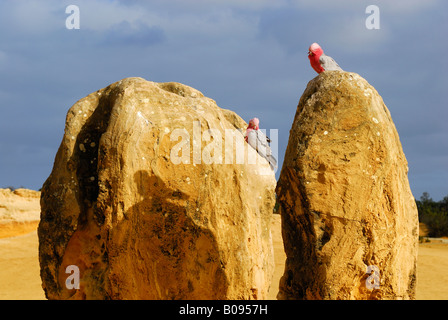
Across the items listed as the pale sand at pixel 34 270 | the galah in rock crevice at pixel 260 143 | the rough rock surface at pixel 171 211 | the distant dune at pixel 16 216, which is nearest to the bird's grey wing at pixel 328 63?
the rough rock surface at pixel 171 211

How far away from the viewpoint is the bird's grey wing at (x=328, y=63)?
17.7 ft

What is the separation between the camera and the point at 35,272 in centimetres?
1416

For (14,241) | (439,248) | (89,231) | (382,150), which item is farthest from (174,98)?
(439,248)

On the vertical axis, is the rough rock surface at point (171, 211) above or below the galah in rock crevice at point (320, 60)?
below

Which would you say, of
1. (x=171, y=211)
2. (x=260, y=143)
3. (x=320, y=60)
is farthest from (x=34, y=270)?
(x=320, y=60)

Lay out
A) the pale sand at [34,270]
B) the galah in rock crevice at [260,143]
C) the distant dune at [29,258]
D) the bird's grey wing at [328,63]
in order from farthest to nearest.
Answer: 1. the distant dune at [29,258]
2. the pale sand at [34,270]
3. the galah in rock crevice at [260,143]
4. the bird's grey wing at [328,63]

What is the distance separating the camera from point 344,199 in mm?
4711

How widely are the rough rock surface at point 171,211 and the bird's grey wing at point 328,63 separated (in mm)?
1141

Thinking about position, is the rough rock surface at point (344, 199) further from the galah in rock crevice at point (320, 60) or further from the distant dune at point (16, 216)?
the distant dune at point (16, 216)

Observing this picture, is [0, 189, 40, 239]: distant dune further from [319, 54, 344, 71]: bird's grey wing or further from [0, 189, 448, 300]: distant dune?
[319, 54, 344, 71]: bird's grey wing

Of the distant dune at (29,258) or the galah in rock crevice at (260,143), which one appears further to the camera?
the distant dune at (29,258)

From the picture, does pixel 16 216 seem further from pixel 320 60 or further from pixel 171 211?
pixel 320 60

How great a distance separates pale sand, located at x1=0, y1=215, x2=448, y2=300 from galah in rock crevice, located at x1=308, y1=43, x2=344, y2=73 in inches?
277

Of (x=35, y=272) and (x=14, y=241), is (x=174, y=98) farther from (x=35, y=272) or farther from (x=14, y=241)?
(x=14, y=241)
